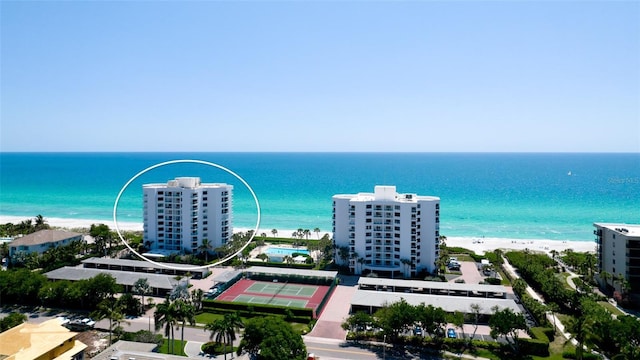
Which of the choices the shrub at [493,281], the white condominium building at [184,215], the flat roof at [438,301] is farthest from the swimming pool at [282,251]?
the shrub at [493,281]

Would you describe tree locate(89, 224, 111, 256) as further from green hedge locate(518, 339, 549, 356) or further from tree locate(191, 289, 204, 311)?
green hedge locate(518, 339, 549, 356)

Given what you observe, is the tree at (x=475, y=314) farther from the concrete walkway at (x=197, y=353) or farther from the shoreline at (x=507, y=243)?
the shoreline at (x=507, y=243)

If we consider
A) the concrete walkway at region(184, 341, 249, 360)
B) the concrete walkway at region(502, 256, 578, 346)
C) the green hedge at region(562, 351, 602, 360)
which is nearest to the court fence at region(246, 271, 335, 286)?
the concrete walkway at region(184, 341, 249, 360)

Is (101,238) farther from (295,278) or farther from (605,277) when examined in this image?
(605,277)

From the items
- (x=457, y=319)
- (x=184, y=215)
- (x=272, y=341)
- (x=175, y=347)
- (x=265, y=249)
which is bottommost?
(x=175, y=347)

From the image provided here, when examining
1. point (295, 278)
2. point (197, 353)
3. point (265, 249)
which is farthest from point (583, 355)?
point (265, 249)

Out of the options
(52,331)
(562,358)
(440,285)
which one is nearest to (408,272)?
(440,285)
